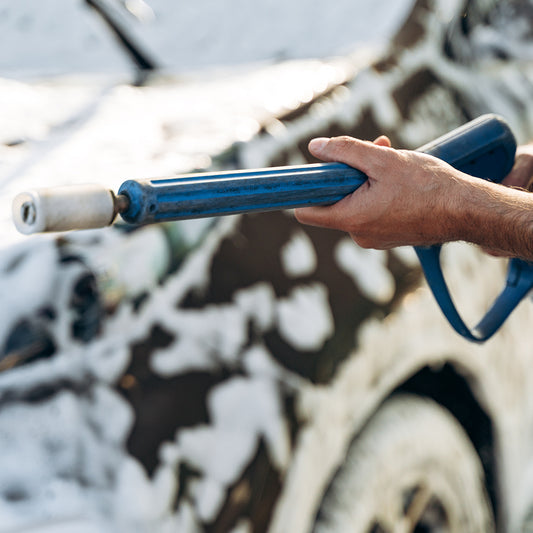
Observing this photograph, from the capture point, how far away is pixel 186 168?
124 centimetres

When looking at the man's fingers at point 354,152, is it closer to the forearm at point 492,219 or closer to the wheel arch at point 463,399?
the forearm at point 492,219

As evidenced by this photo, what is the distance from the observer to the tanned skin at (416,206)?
99 centimetres

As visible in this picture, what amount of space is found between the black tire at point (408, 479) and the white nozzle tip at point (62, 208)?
2.49 ft

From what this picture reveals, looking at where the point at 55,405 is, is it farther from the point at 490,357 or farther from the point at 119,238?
the point at 490,357

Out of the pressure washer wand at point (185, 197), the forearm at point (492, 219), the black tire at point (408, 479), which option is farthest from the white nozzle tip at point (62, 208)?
the black tire at point (408, 479)

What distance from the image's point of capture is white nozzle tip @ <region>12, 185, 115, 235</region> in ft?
2.40

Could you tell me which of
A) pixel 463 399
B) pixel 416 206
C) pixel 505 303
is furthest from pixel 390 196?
pixel 463 399

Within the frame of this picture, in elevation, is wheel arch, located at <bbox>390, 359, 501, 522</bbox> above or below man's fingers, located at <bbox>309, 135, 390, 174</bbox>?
below

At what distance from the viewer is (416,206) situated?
1.02 meters

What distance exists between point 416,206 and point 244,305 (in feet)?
1.09

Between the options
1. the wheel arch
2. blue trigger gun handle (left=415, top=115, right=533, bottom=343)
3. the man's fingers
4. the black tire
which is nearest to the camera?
the man's fingers

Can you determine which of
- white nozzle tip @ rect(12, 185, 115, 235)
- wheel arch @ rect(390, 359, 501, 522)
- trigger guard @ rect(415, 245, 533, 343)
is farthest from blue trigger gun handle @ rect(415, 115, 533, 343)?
white nozzle tip @ rect(12, 185, 115, 235)

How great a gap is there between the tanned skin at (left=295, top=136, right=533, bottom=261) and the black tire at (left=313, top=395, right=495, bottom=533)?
0.49 m

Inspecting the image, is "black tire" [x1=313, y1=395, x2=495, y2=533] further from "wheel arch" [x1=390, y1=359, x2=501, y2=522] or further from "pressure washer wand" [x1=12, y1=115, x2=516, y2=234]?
"pressure washer wand" [x1=12, y1=115, x2=516, y2=234]
